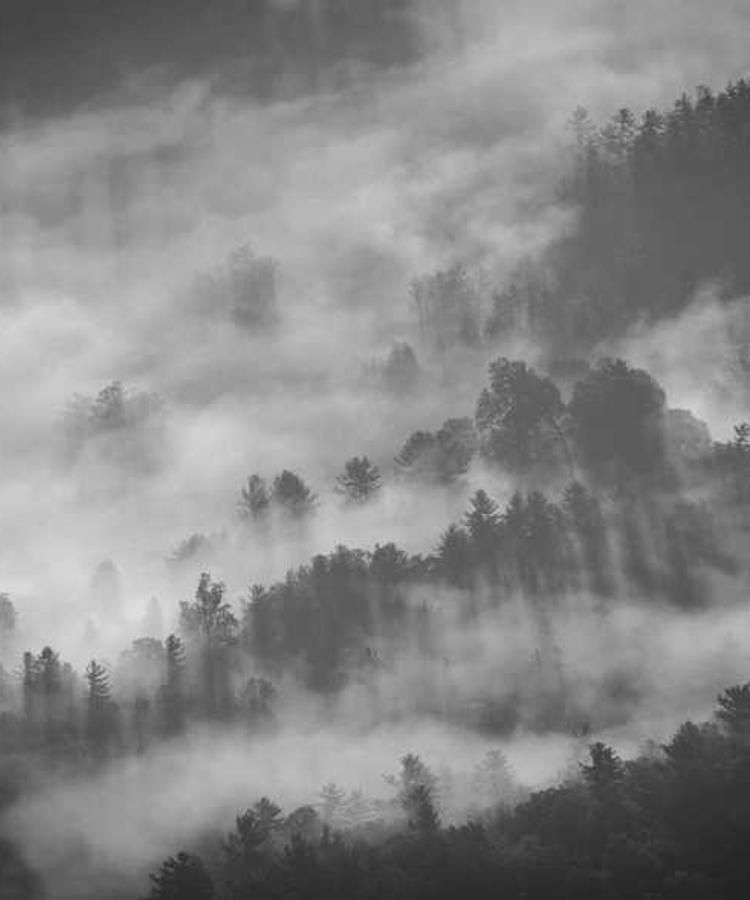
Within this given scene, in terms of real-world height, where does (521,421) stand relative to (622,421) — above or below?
above

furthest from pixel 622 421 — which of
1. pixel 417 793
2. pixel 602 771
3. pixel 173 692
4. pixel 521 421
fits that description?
pixel 173 692

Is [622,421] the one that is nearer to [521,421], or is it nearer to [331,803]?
[521,421]

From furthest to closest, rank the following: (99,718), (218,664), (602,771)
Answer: (218,664) → (99,718) → (602,771)

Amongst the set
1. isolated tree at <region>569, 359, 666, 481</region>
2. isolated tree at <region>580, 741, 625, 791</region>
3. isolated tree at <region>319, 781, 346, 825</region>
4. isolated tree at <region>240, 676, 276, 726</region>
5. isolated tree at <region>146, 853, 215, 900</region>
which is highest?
isolated tree at <region>569, 359, 666, 481</region>

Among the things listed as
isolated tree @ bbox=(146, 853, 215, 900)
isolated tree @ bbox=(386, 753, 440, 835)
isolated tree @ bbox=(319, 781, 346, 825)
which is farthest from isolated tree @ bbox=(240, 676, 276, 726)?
isolated tree @ bbox=(146, 853, 215, 900)

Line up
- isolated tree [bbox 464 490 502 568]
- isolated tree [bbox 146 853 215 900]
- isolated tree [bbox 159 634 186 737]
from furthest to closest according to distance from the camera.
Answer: isolated tree [bbox 159 634 186 737] → isolated tree [bbox 464 490 502 568] → isolated tree [bbox 146 853 215 900]

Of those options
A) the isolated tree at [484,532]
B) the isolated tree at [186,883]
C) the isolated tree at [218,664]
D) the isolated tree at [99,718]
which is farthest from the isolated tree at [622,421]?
the isolated tree at [99,718]

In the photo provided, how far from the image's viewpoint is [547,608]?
602 feet

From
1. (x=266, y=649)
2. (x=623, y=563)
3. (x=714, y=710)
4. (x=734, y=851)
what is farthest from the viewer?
(x=266, y=649)

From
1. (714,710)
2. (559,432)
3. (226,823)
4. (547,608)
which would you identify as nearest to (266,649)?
(226,823)

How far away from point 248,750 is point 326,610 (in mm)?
23972

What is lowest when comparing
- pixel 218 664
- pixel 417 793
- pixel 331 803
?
pixel 417 793

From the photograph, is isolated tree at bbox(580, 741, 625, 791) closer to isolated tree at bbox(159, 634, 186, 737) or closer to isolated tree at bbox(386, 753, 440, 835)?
isolated tree at bbox(386, 753, 440, 835)

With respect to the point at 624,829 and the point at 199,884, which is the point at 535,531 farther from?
the point at 199,884
